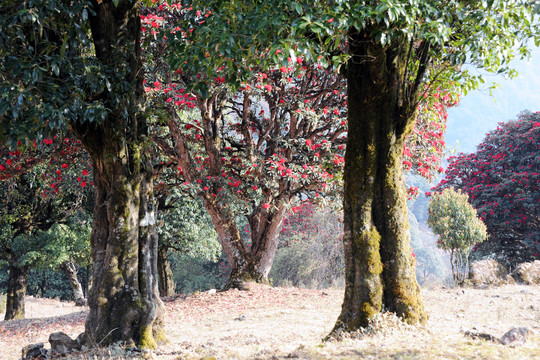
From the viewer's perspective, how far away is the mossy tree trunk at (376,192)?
5332 millimetres

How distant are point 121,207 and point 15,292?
12333 mm

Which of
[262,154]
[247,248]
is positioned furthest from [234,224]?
[262,154]

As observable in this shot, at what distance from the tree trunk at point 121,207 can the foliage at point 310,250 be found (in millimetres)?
15143

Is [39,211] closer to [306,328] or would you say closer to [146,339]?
[146,339]

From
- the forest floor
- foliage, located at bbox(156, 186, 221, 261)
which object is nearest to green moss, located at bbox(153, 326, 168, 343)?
the forest floor

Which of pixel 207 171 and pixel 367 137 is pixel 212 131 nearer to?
pixel 207 171

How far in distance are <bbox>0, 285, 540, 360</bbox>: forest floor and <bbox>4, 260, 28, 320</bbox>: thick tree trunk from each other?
4087 millimetres

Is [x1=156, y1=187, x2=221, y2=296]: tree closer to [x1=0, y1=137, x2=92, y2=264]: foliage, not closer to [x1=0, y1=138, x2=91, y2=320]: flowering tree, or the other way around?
[x1=0, y1=137, x2=92, y2=264]: foliage

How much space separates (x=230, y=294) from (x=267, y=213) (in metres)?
2.73

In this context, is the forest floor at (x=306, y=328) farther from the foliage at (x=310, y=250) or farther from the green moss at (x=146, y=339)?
the foliage at (x=310, y=250)

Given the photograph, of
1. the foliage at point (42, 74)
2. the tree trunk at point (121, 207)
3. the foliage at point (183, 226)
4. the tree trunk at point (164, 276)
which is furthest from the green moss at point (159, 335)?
the tree trunk at point (164, 276)

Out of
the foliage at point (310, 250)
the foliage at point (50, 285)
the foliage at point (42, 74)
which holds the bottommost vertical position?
the foliage at point (50, 285)

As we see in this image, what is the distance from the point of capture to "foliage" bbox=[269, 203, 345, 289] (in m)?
21.4

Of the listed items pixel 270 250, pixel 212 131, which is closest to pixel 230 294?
pixel 270 250
